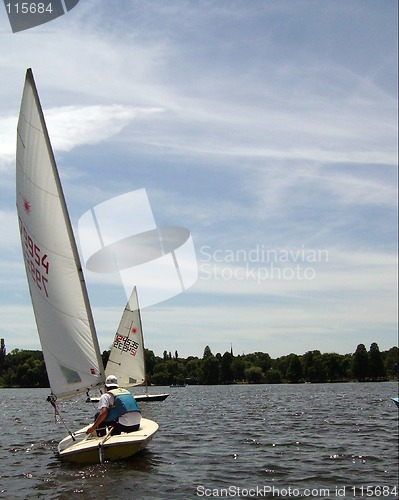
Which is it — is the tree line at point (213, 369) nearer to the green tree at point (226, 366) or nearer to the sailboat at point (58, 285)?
→ the green tree at point (226, 366)

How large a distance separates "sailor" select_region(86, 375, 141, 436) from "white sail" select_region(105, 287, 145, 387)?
27856 millimetres

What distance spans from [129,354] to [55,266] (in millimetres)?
30134

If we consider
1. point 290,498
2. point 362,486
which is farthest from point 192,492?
point 362,486

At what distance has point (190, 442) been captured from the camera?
20391mm

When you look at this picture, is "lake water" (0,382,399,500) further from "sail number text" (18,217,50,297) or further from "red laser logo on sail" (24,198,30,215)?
"red laser logo on sail" (24,198,30,215)

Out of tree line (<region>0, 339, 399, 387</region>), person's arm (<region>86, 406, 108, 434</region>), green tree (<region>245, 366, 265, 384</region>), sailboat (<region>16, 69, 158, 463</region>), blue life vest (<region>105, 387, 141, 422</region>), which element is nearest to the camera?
sailboat (<region>16, 69, 158, 463</region>)

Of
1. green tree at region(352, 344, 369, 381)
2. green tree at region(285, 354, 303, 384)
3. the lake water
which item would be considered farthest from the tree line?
the lake water

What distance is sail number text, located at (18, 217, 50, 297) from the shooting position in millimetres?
15211

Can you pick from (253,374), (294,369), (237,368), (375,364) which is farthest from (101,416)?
(237,368)

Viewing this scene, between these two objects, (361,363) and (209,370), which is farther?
(209,370)

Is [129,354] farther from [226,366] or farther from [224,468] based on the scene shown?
[226,366]

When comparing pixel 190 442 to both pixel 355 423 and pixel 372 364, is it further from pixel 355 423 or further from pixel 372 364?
pixel 372 364

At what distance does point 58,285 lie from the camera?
593 inches

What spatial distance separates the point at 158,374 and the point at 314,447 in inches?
3918
